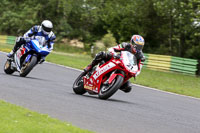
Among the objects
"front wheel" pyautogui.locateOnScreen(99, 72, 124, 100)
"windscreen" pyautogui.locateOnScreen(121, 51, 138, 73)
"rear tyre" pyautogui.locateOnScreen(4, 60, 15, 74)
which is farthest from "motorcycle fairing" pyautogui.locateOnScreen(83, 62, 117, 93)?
"rear tyre" pyautogui.locateOnScreen(4, 60, 15, 74)

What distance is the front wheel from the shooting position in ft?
32.8

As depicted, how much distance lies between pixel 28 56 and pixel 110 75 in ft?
12.6

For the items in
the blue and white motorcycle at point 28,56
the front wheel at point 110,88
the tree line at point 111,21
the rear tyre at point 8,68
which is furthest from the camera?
the tree line at point 111,21

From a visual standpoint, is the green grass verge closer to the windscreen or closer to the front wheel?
the front wheel

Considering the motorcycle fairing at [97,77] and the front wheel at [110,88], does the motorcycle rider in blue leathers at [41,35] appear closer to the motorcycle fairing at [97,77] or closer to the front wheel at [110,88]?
the motorcycle fairing at [97,77]

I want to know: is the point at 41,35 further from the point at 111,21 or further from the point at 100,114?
the point at 111,21

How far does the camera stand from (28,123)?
6.41 m

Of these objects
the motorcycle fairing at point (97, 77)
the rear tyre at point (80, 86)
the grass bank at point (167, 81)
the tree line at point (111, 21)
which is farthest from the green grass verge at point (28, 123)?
the tree line at point (111, 21)

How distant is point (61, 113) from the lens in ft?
25.6

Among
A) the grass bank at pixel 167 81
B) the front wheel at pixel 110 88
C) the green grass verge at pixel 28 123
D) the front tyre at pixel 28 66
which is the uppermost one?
the green grass verge at pixel 28 123

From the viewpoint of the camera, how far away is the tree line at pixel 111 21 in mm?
37781

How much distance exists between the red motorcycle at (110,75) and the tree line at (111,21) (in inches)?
952

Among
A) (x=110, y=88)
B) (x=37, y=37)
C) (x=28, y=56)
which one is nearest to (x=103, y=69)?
(x=110, y=88)

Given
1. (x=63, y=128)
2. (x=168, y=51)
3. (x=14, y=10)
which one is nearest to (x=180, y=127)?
(x=63, y=128)
